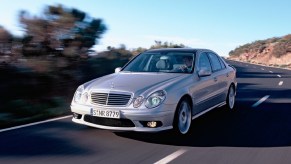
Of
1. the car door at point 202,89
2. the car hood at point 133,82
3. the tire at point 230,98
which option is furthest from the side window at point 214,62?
the car hood at point 133,82

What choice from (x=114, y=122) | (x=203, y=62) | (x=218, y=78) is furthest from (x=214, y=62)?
(x=114, y=122)

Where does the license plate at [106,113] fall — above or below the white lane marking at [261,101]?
above

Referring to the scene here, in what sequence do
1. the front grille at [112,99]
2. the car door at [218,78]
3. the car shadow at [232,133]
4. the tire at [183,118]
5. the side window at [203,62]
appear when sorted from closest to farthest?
the front grille at [112,99], the car shadow at [232,133], the tire at [183,118], the side window at [203,62], the car door at [218,78]

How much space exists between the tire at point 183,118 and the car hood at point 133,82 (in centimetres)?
46

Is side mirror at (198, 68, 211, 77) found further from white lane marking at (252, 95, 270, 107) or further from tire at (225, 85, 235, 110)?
white lane marking at (252, 95, 270, 107)

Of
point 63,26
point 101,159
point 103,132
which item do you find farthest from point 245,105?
point 63,26

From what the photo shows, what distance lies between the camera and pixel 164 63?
26.8ft

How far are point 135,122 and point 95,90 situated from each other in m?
0.89

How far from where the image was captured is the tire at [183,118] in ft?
22.7

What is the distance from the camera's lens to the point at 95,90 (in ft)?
22.6

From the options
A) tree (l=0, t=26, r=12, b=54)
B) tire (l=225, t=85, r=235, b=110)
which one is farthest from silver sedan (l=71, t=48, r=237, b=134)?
tree (l=0, t=26, r=12, b=54)

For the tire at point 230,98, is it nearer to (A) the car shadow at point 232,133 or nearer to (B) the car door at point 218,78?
(B) the car door at point 218,78

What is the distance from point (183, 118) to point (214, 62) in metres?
2.45

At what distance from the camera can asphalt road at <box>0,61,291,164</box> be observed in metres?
5.79
